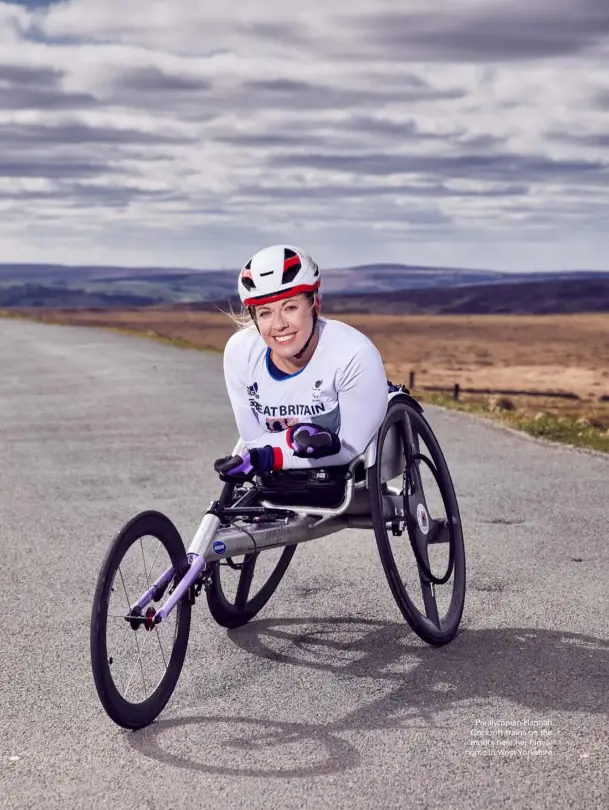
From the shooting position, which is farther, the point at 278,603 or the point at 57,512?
the point at 57,512

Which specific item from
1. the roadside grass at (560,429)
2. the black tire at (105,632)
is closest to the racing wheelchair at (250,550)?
the black tire at (105,632)

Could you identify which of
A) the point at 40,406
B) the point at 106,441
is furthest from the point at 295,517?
the point at 40,406

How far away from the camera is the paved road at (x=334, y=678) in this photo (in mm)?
4098

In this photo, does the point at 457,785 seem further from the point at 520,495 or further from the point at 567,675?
the point at 520,495

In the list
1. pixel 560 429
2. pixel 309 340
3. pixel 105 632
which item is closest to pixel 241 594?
pixel 309 340

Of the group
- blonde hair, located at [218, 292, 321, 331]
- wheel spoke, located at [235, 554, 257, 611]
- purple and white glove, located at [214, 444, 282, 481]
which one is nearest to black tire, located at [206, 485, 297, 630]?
wheel spoke, located at [235, 554, 257, 611]

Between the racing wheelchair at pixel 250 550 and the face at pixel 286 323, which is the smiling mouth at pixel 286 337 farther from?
the racing wheelchair at pixel 250 550

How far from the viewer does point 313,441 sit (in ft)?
17.0

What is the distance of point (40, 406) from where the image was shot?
54.6ft

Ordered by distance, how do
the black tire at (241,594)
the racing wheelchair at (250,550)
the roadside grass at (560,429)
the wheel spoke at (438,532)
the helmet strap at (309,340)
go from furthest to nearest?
the roadside grass at (560,429) < the wheel spoke at (438,532) < the black tire at (241,594) < the helmet strap at (309,340) < the racing wheelchair at (250,550)

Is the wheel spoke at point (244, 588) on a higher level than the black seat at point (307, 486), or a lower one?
lower

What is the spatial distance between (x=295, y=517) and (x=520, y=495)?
4236 millimetres

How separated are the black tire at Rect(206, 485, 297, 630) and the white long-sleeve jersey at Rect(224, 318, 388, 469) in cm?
34

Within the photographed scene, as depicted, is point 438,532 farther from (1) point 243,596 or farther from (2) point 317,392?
(2) point 317,392
